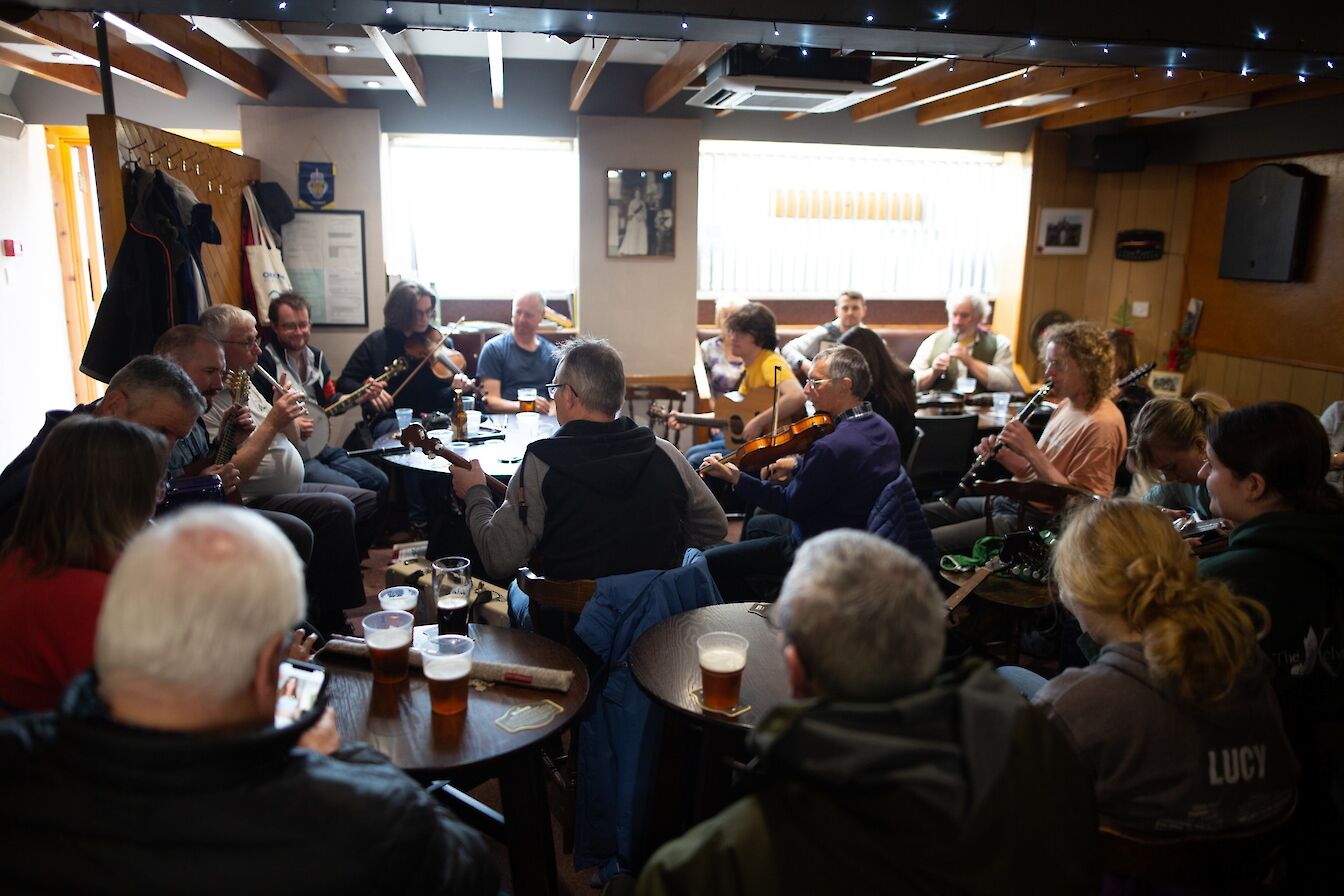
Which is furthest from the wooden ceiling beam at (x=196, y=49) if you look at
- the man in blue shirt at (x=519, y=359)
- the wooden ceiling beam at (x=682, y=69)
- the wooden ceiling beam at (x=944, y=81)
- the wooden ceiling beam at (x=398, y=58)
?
the wooden ceiling beam at (x=944, y=81)

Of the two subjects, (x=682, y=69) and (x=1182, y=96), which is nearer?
(x=682, y=69)

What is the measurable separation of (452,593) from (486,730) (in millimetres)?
475

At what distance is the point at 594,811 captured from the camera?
239 cm

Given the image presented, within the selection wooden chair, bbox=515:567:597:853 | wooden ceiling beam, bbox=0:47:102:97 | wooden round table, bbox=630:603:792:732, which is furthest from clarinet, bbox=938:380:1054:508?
wooden ceiling beam, bbox=0:47:102:97

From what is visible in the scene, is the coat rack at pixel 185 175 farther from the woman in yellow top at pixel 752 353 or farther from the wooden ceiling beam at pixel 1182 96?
the wooden ceiling beam at pixel 1182 96

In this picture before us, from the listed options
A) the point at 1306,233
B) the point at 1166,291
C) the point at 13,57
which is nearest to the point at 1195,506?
the point at 1306,233

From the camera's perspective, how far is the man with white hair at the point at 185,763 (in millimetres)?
1008

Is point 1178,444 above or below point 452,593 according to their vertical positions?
above

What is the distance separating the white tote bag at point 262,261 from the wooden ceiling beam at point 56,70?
3.18 feet

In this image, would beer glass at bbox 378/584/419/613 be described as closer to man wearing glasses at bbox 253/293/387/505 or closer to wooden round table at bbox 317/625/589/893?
wooden round table at bbox 317/625/589/893

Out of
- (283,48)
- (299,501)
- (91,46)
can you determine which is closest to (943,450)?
(299,501)

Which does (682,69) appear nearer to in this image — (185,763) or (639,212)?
(639,212)

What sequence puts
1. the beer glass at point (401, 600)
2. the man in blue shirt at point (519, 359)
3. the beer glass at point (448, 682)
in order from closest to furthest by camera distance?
1. the beer glass at point (448, 682)
2. the beer glass at point (401, 600)
3. the man in blue shirt at point (519, 359)

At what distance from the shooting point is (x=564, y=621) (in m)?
2.53
